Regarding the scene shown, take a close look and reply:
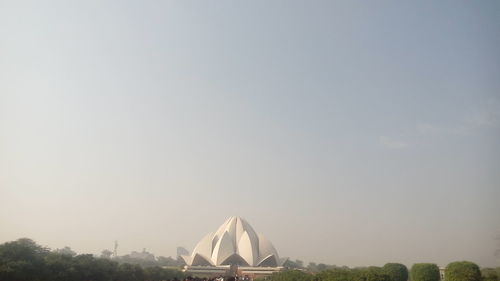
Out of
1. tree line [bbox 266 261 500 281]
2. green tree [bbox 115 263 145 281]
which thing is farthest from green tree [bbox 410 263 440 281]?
green tree [bbox 115 263 145 281]

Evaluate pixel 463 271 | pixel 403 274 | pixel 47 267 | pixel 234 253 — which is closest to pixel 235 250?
pixel 234 253

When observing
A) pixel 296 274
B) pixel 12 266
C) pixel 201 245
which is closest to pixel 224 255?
pixel 201 245

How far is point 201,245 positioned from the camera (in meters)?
54.8

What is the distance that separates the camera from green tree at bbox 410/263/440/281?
91.0 feet

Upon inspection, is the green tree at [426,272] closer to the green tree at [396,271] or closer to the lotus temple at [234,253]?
the green tree at [396,271]

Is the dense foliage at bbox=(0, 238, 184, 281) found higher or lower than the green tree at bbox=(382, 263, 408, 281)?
higher

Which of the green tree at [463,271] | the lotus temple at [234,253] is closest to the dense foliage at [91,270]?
the green tree at [463,271]

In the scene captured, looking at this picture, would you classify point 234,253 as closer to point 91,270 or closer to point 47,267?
point 91,270

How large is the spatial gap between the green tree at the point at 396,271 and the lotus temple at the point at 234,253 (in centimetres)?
2160

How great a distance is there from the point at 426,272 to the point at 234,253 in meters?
30.1

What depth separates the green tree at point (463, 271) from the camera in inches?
985

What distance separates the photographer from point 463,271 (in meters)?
25.5

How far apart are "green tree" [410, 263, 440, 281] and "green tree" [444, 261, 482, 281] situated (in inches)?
49.0

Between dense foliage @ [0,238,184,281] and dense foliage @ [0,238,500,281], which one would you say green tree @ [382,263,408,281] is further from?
dense foliage @ [0,238,184,281]
